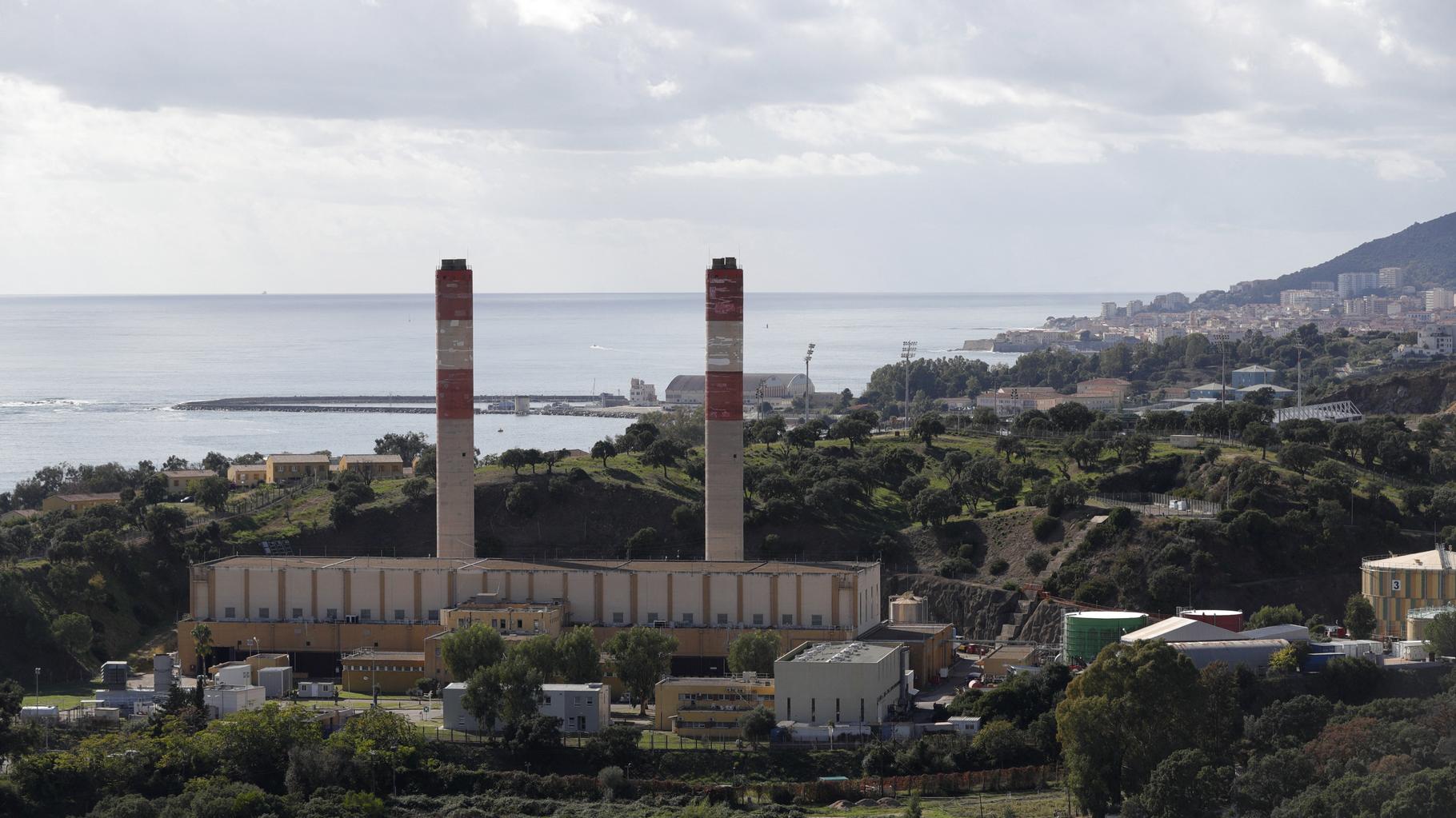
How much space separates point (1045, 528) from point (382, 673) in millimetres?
26052

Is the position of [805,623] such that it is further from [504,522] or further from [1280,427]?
[1280,427]

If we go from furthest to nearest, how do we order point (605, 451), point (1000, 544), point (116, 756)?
point (605, 451), point (1000, 544), point (116, 756)

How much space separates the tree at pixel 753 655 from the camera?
49094 mm

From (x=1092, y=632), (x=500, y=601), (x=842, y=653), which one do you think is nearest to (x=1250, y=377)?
(x=1092, y=632)

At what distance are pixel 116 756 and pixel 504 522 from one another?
92.2 ft

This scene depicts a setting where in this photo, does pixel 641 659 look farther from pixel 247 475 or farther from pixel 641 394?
pixel 641 394

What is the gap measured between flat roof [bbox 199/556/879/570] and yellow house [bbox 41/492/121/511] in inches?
756

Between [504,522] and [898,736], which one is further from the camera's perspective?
[504,522]

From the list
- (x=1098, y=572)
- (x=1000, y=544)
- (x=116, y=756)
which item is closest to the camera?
(x=116, y=756)

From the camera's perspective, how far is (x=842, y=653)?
4778 centimetres

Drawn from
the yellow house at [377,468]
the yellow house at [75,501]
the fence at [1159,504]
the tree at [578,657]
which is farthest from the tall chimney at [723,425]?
the yellow house at [75,501]

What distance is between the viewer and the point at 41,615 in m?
54.1

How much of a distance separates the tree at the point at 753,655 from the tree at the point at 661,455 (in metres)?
25.4

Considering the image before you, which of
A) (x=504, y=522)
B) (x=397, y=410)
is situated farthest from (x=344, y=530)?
(x=397, y=410)
